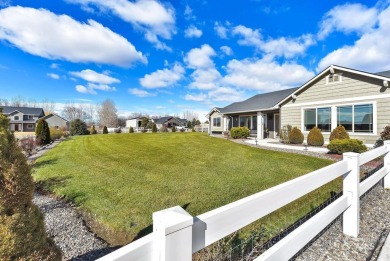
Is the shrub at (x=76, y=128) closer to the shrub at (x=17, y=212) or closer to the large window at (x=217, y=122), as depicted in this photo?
the large window at (x=217, y=122)

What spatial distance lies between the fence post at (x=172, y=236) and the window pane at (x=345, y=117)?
15.5 m

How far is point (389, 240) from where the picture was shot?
9.27 ft

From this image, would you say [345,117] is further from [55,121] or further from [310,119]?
[55,121]

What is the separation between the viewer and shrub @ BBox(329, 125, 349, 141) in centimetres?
1249

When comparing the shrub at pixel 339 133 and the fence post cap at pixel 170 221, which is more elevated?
the fence post cap at pixel 170 221

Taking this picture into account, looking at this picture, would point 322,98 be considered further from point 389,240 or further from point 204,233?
point 204,233

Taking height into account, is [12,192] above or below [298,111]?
below

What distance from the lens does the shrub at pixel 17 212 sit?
4.42 ft

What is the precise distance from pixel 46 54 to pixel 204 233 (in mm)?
23062

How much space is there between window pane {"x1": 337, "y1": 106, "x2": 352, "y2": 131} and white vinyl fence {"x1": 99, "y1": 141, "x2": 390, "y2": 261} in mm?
12381

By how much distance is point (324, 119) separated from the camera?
14492mm

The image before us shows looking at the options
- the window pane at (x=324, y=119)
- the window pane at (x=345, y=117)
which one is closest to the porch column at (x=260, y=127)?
the window pane at (x=324, y=119)

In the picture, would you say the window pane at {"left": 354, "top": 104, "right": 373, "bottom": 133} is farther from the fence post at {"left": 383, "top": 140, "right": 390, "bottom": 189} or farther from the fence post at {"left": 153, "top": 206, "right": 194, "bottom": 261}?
the fence post at {"left": 153, "top": 206, "right": 194, "bottom": 261}

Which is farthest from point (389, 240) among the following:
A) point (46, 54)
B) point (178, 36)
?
point (46, 54)
